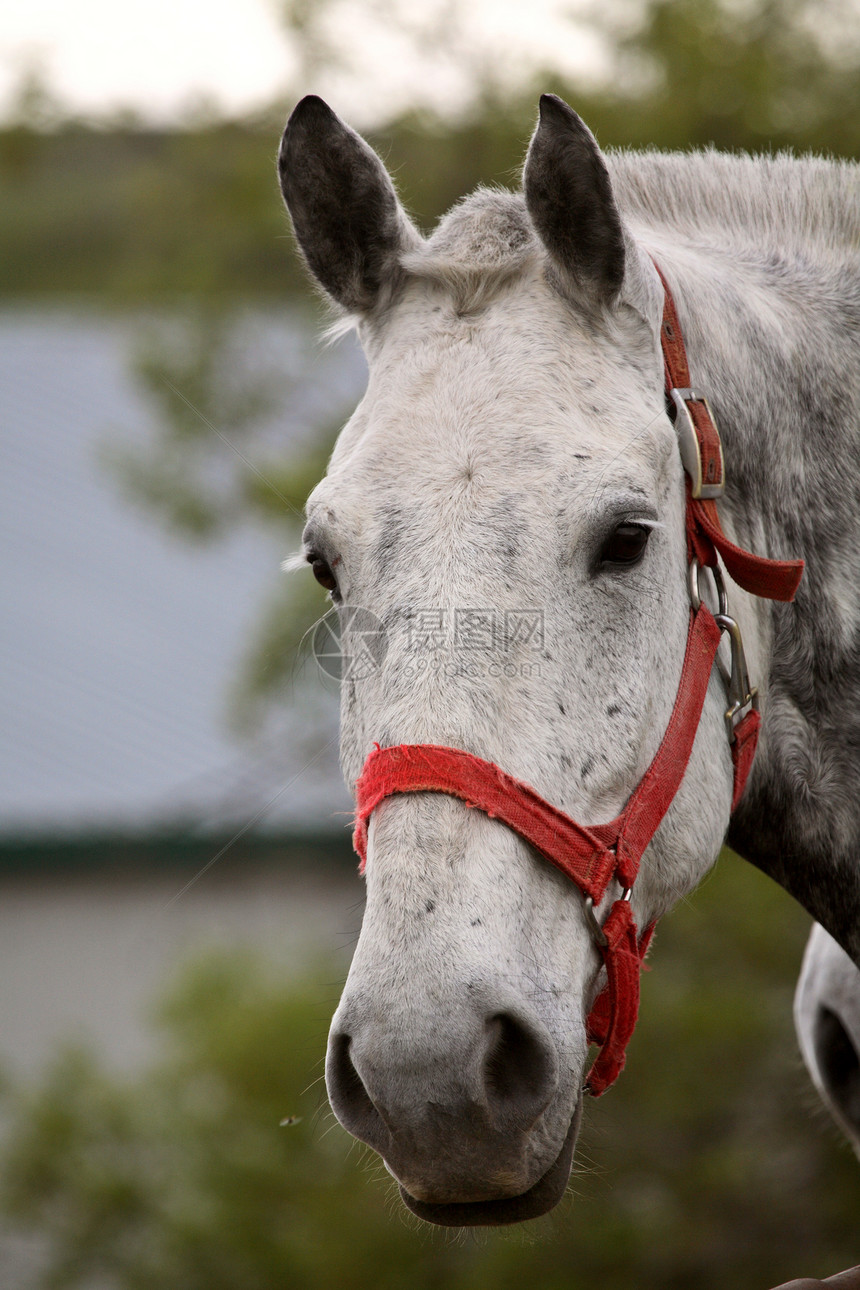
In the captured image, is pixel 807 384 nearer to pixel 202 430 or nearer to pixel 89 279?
pixel 202 430

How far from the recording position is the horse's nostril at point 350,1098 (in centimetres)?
181

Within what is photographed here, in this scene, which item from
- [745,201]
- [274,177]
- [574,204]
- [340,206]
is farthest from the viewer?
[274,177]

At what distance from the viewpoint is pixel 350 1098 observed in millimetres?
1850

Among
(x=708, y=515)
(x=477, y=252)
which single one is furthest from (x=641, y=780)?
(x=477, y=252)

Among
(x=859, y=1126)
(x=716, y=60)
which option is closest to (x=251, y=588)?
(x=716, y=60)

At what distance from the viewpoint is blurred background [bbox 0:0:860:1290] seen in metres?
7.24

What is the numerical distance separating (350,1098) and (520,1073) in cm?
28

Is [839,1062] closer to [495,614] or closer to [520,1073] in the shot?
[520,1073]

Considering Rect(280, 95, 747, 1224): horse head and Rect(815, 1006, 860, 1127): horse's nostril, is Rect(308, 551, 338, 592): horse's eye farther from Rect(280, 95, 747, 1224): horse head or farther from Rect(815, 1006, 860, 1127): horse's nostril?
Rect(815, 1006, 860, 1127): horse's nostril

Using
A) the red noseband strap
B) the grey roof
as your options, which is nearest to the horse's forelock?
the red noseband strap

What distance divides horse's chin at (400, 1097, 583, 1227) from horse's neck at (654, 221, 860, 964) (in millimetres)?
939

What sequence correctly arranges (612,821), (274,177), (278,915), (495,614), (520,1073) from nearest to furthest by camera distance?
(520,1073), (495,614), (612,821), (274,177), (278,915)

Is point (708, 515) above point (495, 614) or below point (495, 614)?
above

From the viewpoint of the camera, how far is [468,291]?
2340 millimetres
